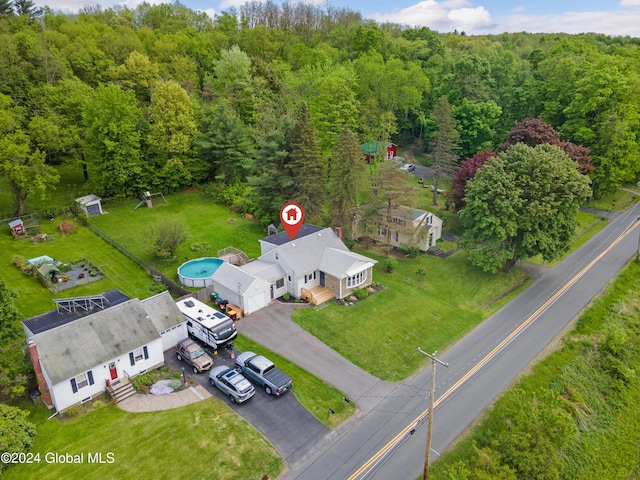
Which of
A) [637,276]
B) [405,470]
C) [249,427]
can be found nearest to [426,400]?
[405,470]

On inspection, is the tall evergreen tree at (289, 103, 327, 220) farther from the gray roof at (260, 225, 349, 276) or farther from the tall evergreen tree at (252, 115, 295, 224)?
the gray roof at (260, 225, 349, 276)

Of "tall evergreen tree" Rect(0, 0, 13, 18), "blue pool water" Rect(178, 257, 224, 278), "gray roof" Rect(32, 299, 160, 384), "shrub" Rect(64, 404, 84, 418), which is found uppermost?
"tall evergreen tree" Rect(0, 0, 13, 18)

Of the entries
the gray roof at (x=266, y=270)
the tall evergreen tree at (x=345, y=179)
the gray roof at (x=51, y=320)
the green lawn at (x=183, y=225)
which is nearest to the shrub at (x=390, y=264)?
the tall evergreen tree at (x=345, y=179)

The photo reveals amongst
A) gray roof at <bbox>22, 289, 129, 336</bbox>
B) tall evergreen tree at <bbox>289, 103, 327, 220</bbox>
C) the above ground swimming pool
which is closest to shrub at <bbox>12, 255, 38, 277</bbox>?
the above ground swimming pool

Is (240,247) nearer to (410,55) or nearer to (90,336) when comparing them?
(90,336)

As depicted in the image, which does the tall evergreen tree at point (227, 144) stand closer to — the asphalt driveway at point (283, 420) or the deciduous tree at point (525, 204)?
the deciduous tree at point (525, 204)

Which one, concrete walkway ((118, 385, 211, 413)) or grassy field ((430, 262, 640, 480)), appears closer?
grassy field ((430, 262, 640, 480))
